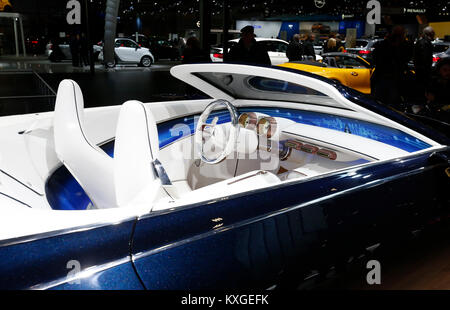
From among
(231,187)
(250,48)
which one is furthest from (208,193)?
(250,48)

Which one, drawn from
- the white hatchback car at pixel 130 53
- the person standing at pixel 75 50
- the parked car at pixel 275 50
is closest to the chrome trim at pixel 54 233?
the parked car at pixel 275 50

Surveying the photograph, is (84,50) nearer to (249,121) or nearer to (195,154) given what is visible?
(195,154)

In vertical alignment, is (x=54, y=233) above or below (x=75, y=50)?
below

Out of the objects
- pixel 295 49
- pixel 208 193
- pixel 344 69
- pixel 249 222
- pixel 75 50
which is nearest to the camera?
pixel 249 222

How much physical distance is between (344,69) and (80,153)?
7.03 m

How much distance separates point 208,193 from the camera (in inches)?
51.2

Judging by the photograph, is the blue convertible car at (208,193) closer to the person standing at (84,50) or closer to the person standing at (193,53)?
the person standing at (193,53)

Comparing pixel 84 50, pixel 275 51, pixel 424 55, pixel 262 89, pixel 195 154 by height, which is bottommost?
pixel 195 154

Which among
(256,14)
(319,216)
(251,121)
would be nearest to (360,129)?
(251,121)

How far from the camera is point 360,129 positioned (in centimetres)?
224

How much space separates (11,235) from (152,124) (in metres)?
0.53

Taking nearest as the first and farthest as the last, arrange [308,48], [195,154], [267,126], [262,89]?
[267,126], [195,154], [262,89], [308,48]

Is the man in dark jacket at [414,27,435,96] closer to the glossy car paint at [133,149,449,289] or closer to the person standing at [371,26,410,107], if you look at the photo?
the person standing at [371,26,410,107]

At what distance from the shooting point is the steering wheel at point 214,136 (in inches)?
74.1
